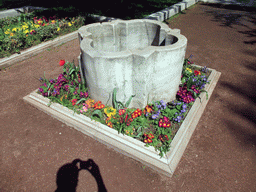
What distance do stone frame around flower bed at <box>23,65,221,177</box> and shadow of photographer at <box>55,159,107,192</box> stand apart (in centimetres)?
43

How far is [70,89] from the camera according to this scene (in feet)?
12.0

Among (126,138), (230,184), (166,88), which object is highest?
(166,88)

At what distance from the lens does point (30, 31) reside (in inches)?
248

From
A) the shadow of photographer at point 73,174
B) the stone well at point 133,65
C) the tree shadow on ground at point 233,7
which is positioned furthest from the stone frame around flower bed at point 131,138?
the tree shadow on ground at point 233,7

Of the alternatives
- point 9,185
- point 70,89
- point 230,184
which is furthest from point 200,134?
point 9,185

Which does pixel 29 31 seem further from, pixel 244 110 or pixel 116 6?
pixel 244 110

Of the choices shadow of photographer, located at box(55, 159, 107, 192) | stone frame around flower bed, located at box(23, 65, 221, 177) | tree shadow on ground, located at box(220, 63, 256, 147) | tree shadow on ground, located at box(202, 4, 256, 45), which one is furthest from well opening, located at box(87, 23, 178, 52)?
tree shadow on ground, located at box(202, 4, 256, 45)

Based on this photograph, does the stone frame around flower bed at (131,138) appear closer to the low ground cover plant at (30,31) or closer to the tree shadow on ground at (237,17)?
the low ground cover plant at (30,31)

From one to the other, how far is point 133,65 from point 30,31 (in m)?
5.35

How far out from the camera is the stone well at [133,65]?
2.71 metres

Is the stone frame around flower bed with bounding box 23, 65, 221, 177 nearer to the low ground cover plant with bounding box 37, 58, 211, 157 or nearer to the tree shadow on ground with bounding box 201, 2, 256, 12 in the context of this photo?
the low ground cover plant with bounding box 37, 58, 211, 157

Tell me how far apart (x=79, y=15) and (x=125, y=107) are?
636 centimetres

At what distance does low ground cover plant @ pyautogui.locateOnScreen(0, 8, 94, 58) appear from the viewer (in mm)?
5465

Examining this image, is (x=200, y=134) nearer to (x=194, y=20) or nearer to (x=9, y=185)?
(x=9, y=185)
